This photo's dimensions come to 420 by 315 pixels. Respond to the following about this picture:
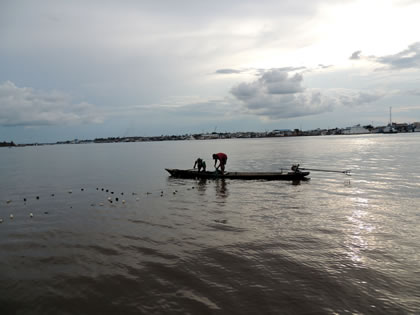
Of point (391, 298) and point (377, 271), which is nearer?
point (391, 298)

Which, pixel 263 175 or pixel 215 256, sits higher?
pixel 263 175

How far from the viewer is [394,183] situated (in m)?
24.3

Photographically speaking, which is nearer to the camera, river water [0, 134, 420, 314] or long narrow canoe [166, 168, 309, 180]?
river water [0, 134, 420, 314]

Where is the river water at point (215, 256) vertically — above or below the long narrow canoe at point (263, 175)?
below

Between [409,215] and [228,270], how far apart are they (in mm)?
11457

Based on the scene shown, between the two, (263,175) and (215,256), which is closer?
(215,256)

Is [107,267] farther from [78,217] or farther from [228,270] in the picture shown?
[78,217]

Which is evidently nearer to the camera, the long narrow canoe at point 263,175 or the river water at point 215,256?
the river water at point 215,256

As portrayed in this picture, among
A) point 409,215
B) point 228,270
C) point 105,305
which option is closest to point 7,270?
point 105,305

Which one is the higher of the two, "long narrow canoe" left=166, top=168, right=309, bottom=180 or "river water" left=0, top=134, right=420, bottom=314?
"long narrow canoe" left=166, top=168, right=309, bottom=180

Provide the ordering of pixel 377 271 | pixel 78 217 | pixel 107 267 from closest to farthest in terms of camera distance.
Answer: pixel 377 271
pixel 107 267
pixel 78 217

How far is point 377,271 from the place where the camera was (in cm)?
880

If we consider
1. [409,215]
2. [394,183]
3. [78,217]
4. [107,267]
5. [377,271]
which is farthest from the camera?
[394,183]

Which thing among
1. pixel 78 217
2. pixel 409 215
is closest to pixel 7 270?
pixel 78 217
